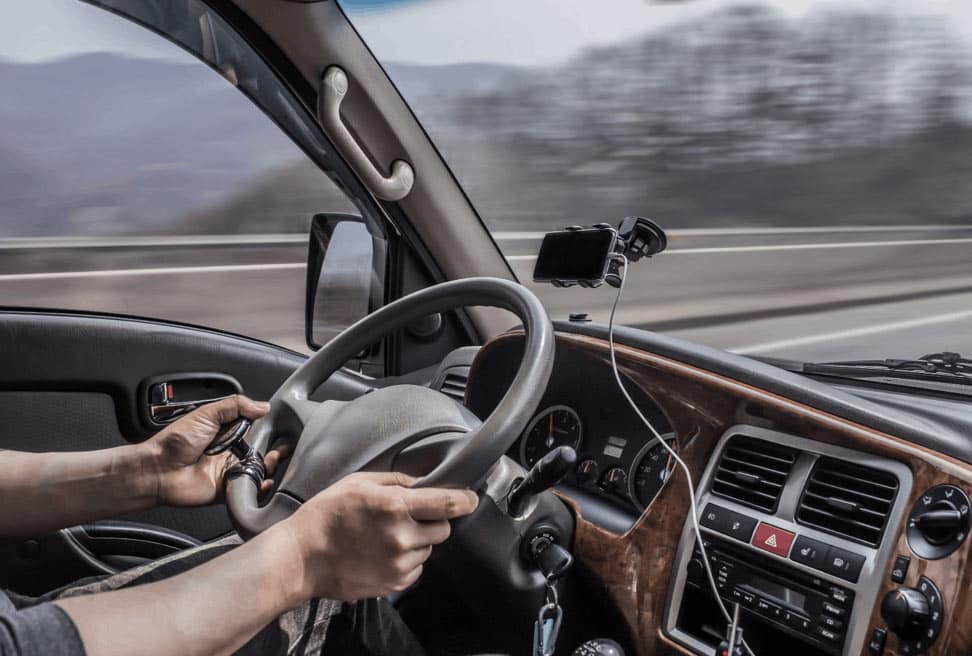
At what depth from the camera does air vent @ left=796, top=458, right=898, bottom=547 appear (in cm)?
127

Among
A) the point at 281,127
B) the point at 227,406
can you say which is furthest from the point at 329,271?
the point at 227,406

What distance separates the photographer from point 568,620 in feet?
5.31

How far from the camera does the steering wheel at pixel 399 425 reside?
1.16m

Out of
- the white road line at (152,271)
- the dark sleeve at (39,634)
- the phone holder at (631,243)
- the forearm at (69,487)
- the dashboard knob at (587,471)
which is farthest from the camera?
the white road line at (152,271)

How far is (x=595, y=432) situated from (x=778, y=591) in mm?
564

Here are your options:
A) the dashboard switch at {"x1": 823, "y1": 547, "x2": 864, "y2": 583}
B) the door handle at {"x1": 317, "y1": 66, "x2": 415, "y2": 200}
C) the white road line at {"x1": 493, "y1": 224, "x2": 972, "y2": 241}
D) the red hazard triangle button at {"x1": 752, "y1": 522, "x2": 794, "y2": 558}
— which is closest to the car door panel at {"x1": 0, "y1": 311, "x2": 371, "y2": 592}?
the door handle at {"x1": 317, "y1": 66, "x2": 415, "y2": 200}

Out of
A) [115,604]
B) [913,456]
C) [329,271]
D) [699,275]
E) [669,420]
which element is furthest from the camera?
[699,275]

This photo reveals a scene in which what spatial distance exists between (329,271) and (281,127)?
0.48 meters

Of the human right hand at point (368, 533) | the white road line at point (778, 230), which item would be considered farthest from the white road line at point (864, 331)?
the human right hand at point (368, 533)

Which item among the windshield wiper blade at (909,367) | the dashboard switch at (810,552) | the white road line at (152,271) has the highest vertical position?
the windshield wiper blade at (909,367)

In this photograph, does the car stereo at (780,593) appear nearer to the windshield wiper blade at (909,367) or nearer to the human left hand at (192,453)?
the windshield wiper blade at (909,367)

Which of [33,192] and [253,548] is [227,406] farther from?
[33,192]

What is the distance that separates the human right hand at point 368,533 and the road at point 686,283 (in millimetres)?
1346

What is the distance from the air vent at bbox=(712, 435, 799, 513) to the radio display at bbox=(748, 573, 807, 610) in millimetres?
111
